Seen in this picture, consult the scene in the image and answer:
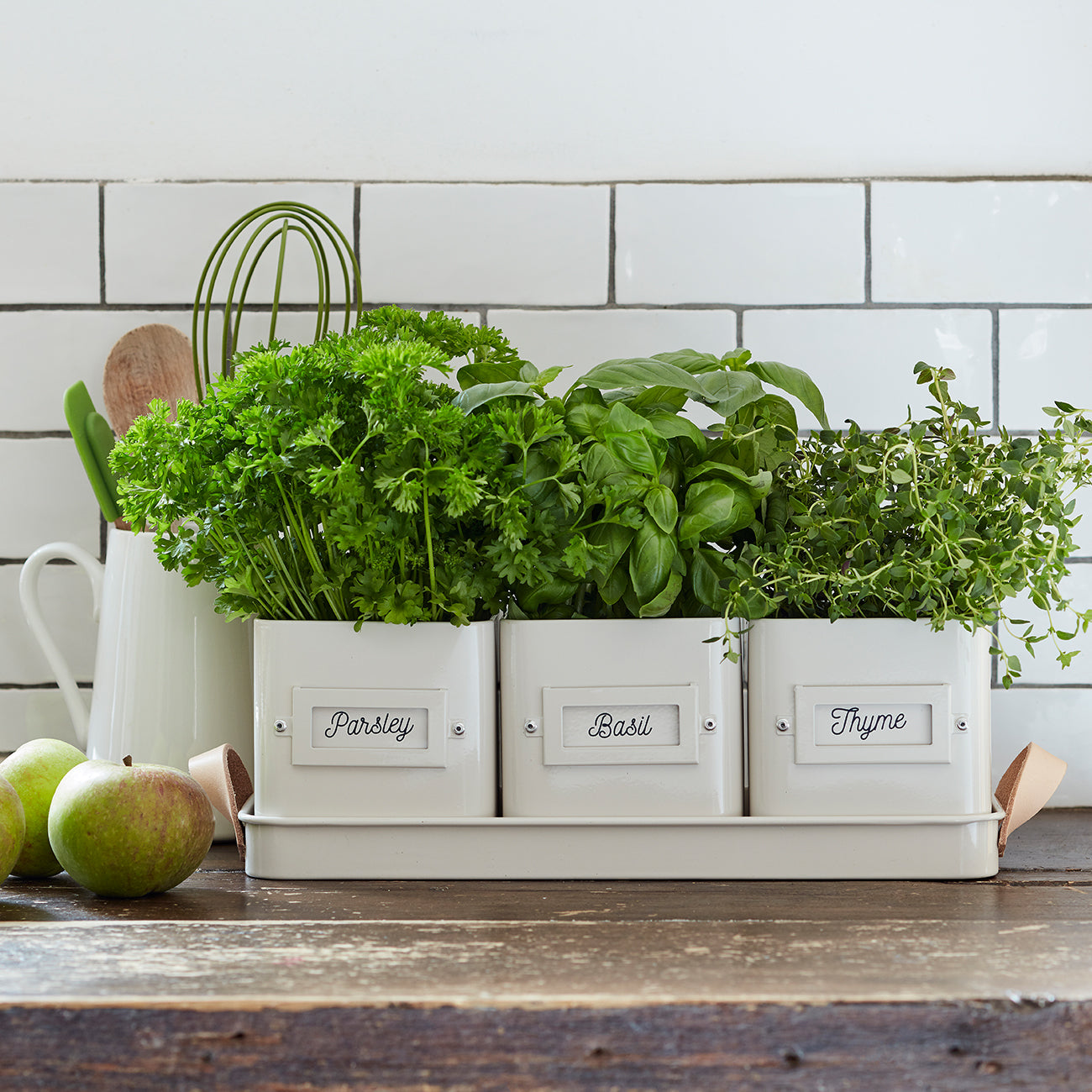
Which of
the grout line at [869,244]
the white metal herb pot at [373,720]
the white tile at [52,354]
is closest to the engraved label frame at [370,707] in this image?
the white metal herb pot at [373,720]


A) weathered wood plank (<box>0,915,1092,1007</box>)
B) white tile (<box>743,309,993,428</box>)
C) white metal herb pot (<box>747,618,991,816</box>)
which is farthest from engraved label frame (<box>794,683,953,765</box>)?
white tile (<box>743,309,993,428</box>)

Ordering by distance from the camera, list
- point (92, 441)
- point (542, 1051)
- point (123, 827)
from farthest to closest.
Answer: point (92, 441), point (123, 827), point (542, 1051)

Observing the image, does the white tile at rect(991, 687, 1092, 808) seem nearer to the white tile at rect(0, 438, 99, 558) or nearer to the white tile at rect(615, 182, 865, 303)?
the white tile at rect(615, 182, 865, 303)

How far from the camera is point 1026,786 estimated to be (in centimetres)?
69

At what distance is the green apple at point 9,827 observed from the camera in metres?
0.58

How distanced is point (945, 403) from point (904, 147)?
375 millimetres

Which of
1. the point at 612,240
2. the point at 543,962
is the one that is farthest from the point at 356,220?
the point at 543,962

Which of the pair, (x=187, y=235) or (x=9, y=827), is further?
(x=187, y=235)

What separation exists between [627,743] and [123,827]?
0.30m

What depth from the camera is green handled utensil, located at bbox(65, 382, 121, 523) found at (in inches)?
31.5

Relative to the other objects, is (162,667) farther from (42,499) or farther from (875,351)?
(875,351)

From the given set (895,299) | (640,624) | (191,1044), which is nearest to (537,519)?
(640,624)

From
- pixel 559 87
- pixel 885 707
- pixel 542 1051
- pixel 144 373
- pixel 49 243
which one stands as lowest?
pixel 542 1051

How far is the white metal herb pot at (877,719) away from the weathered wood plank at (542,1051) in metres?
0.23
